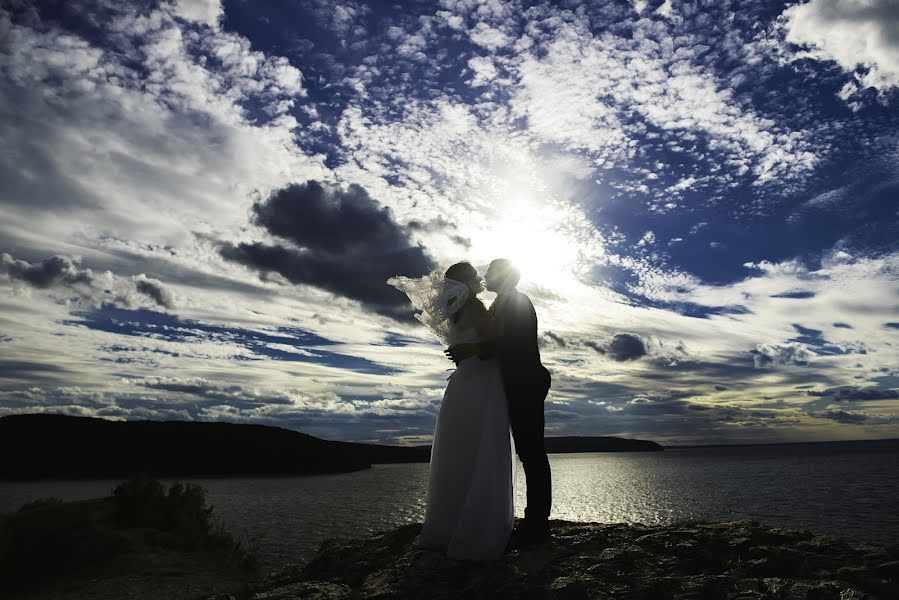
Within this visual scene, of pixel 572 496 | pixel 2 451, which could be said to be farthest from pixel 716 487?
pixel 2 451

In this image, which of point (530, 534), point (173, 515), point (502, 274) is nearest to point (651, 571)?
point (530, 534)

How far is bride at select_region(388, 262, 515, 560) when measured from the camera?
6.17 meters

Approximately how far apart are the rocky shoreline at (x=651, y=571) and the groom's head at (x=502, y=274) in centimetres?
318

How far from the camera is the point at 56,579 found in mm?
12227

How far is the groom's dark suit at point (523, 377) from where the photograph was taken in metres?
6.39

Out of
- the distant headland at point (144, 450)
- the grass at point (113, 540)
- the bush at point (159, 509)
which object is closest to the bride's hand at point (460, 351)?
the grass at point (113, 540)

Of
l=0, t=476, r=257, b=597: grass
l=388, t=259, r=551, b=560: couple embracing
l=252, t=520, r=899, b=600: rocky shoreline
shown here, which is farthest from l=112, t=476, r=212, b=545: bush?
l=388, t=259, r=551, b=560: couple embracing

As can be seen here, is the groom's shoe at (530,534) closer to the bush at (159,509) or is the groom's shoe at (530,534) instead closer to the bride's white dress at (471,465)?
the bride's white dress at (471,465)

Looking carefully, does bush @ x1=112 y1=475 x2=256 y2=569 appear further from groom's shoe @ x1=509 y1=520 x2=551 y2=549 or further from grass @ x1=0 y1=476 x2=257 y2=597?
groom's shoe @ x1=509 y1=520 x2=551 y2=549

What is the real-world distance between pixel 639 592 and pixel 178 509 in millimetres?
18007

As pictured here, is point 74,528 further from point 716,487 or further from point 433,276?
point 716,487

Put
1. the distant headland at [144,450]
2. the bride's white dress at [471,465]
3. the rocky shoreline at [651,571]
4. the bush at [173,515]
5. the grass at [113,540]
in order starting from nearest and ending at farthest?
the rocky shoreline at [651,571], the bride's white dress at [471,465], the grass at [113,540], the bush at [173,515], the distant headland at [144,450]

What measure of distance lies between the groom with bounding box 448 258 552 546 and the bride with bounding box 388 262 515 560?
15cm

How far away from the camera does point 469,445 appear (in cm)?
650
